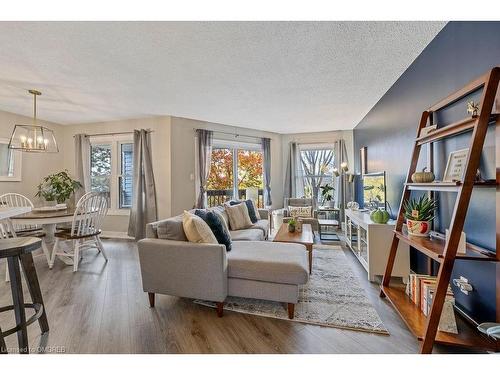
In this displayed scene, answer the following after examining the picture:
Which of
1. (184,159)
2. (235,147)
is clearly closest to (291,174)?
(235,147)

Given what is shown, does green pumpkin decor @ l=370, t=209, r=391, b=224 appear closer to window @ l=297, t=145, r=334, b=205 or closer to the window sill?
window @ l=297, t=145, r=334, b=205

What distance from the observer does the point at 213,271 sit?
1.95 m

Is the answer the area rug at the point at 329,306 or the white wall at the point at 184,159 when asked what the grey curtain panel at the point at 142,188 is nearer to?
the white wall at the point at 184,159

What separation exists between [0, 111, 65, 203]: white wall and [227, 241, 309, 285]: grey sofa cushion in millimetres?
4593

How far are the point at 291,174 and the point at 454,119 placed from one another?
4237 mm

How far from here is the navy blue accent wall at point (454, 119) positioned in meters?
1.49

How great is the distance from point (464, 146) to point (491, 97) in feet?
1.58

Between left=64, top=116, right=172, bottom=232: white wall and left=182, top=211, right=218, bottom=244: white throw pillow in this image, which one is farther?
left=64, top=116, right=172, bottom=232: white wall

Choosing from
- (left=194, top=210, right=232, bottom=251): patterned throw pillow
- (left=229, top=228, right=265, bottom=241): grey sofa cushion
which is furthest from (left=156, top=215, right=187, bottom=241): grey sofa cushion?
(left=229, top=228, right=265, bottom=241): grey sofa cushion

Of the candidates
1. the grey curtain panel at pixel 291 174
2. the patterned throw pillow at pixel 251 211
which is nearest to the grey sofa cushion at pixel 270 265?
the patterned throw pillow at pixel 251 211

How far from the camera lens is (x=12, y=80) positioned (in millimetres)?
2852

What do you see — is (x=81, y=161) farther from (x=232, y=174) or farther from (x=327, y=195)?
(x=327, y=195)

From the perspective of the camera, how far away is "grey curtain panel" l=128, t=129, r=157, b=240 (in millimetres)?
4398

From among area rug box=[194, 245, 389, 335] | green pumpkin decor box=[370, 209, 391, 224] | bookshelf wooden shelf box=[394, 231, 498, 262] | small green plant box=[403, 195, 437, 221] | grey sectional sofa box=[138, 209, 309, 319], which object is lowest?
area rug box=[194, 245, 389, 335]
